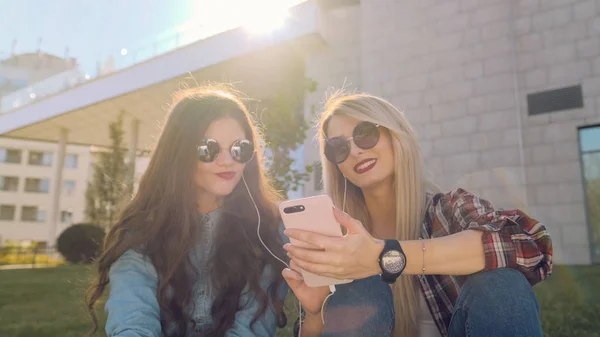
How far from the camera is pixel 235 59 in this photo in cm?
1291

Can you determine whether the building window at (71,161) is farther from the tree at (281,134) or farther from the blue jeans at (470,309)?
the blue jeans at (470,309)

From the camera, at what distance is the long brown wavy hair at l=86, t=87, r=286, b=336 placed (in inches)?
83.3

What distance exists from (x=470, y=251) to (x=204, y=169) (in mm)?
1400

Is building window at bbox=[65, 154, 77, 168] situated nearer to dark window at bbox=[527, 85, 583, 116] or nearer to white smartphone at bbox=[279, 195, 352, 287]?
dark window at bbox=[527, 85, 583, 116]

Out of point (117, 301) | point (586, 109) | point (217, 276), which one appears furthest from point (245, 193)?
point (586, 109)

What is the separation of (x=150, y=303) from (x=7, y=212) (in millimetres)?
52201

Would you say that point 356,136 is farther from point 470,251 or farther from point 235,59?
point 235,59

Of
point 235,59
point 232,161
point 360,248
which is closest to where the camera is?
point 360,248

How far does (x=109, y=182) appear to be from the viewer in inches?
666

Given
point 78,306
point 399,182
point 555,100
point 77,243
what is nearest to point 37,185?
point 77,243

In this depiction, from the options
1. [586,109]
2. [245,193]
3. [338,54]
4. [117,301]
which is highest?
[338,54]

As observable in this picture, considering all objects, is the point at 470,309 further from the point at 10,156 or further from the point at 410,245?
the point at 10,156

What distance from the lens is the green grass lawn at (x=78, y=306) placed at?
421cm

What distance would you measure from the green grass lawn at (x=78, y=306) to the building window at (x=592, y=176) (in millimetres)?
1099
